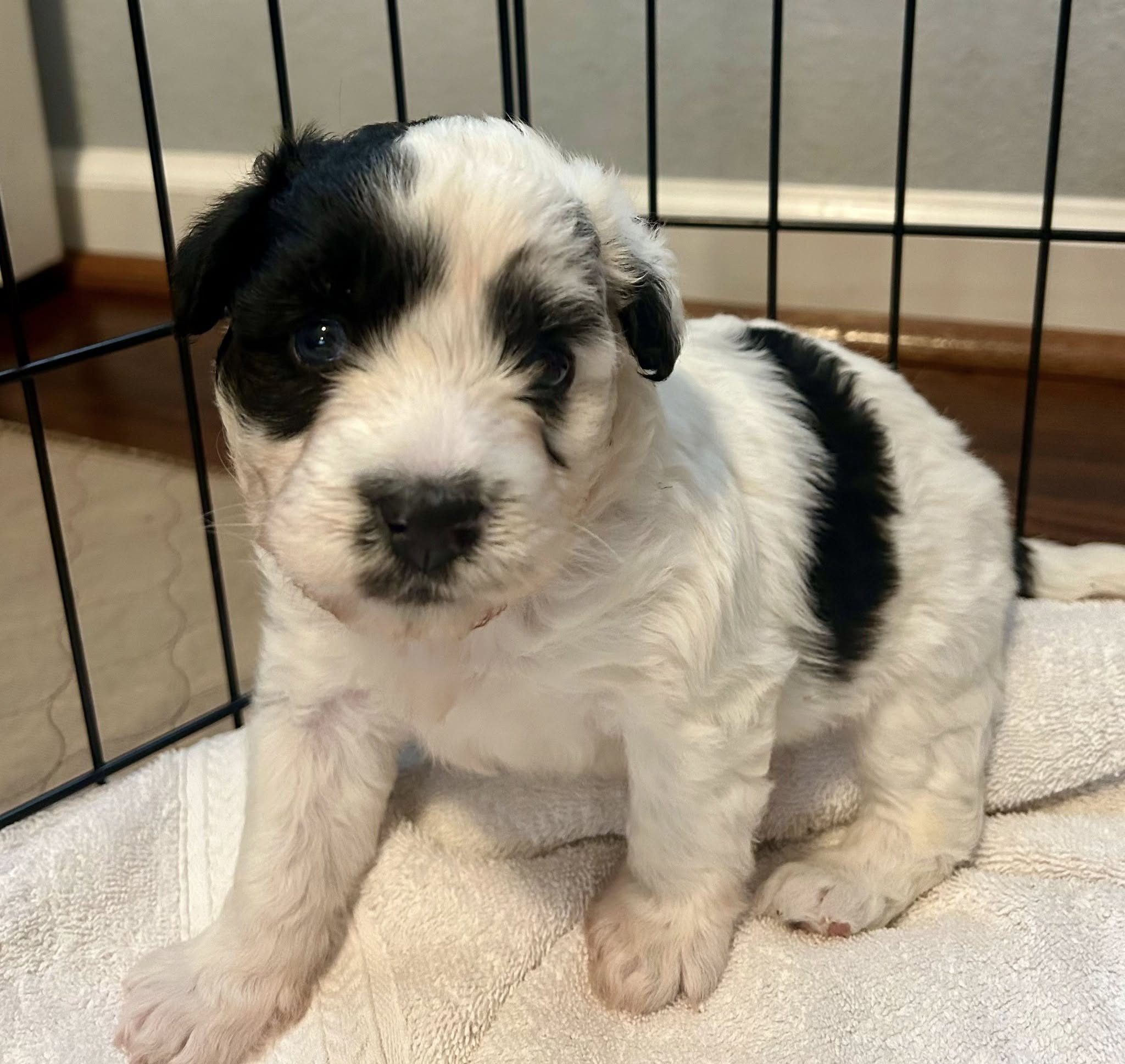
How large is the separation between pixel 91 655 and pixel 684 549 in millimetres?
1733

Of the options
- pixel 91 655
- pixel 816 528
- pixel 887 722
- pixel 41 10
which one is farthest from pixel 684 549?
pixel 41 10

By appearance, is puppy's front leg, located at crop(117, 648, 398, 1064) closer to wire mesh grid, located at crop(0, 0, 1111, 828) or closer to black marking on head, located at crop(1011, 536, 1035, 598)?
wire mesh grid, located at crop(0, 0, 1111, 828)

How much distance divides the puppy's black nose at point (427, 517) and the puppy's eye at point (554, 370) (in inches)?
8.6

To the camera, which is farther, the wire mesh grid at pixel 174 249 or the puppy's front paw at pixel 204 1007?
the wire mesh grid at pixel 174 249

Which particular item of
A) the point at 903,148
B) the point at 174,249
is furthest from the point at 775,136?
the point at 174,249

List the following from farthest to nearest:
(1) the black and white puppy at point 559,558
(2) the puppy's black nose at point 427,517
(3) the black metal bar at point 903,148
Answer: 1. (3) the black metal bar at point 903,148
2. (1) the black and white puppy at point 559,558
3. (2) the puppy's black nose at point 427,517

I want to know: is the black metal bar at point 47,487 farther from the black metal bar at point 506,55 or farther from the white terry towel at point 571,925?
the black metal bar at point 506,55

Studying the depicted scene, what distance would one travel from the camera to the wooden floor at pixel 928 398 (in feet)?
9.81

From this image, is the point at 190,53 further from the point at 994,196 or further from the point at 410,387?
the point at 410,387

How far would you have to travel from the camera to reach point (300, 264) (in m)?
1.27

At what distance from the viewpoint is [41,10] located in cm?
453

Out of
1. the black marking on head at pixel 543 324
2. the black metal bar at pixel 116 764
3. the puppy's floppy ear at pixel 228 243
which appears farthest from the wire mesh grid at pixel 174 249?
the black marking on head at pixel 543 324

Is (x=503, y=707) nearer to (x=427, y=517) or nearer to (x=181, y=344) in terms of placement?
(x=427, y=517)

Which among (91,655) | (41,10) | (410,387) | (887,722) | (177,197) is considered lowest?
(91,655)
